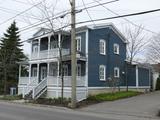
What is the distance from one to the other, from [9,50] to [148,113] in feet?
97.3

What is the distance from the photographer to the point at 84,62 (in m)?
31.4

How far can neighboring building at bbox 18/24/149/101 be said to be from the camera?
3067cm

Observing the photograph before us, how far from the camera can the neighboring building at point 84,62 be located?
101ft

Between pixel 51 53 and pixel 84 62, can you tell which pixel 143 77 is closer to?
pixel 84 62

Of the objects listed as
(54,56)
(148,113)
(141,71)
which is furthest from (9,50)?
(148,113)

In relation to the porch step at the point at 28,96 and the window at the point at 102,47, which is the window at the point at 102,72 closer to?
the window at the point at 102,47

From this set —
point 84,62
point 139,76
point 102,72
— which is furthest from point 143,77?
point 84,62

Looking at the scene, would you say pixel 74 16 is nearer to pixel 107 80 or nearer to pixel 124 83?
pixel 107 80

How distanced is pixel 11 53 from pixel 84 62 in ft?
56.7

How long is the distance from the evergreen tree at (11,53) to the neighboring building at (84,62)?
26.9 feet

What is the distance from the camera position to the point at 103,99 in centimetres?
2764

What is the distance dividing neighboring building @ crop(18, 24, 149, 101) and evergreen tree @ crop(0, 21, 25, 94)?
8.20 metres

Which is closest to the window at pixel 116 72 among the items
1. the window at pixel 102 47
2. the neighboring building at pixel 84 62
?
the neighboring building at pixel 84 62

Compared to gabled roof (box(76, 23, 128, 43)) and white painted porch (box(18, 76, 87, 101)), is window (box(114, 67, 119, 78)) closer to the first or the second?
gabled roof (box(76, 23, 128, 43))
